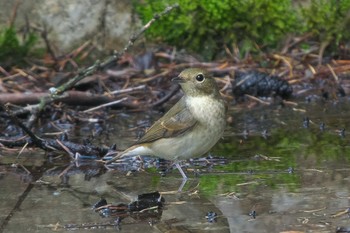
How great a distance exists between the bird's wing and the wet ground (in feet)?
0.92

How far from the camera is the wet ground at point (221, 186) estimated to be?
4902 millimetres

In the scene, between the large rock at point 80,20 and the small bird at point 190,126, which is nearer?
the small bird at point 190,126

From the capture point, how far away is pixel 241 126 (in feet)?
25.9

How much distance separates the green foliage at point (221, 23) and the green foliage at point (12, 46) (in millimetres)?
1339

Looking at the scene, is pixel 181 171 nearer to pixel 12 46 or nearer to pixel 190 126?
→ pixel 190 126

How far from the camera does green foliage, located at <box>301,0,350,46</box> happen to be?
9680 mm

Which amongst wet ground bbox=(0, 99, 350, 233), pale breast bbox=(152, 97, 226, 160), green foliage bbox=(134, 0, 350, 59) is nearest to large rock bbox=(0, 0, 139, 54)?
green foliage bbox=(134, 0, 350, 59)

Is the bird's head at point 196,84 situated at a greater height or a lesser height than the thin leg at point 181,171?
greater

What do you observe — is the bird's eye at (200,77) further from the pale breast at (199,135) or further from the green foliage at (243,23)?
the green foliage at (243,23)

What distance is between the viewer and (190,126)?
6250 millimetres

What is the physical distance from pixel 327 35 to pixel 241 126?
2390 mm

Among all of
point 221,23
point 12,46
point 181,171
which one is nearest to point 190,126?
point 181,171

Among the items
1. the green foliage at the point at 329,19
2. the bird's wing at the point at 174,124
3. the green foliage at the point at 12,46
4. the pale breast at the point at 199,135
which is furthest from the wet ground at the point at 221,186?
the green foliage at the point at 329,19

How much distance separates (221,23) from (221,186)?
14.1 ft
